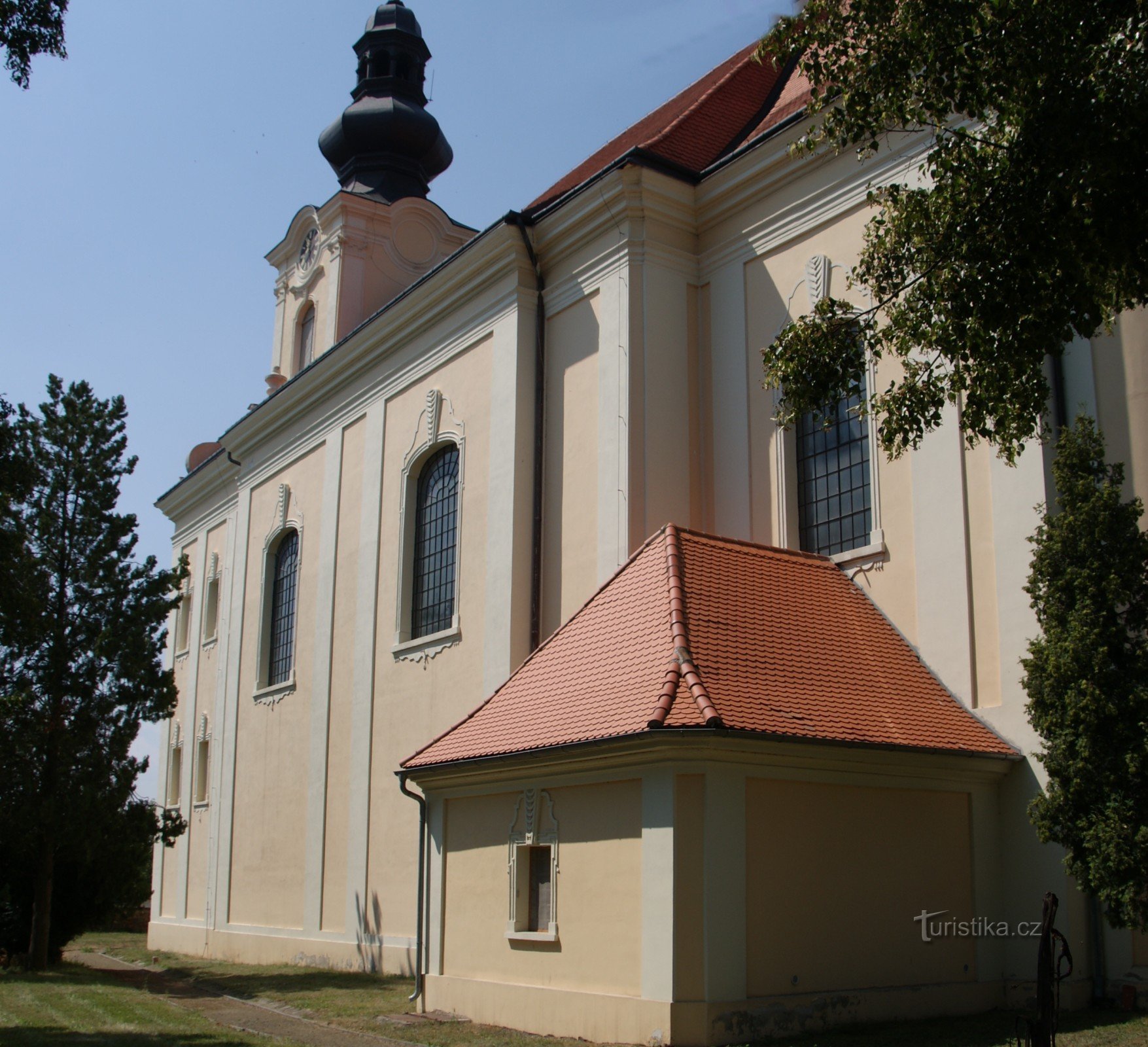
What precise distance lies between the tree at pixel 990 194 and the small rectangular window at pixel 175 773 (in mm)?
24534

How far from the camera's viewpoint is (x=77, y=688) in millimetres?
21016

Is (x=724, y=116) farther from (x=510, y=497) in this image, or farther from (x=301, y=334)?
(x=301, y=334)

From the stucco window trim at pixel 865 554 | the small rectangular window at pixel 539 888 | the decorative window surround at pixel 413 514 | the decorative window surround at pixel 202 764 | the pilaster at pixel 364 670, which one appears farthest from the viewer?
the decorative window surround at pixel 202 764

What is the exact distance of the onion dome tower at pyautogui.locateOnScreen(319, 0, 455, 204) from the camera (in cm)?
3181

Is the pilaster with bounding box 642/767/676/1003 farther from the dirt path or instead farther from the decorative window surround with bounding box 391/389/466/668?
the decorative window surround with bounding box 391/389/466/668

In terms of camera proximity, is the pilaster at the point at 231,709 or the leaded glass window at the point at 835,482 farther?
the pilaster at the point at 231,709

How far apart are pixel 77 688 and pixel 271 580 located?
7.03 metres

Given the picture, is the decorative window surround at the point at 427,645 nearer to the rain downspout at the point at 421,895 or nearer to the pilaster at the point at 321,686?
the pilaster at the point at 321,686

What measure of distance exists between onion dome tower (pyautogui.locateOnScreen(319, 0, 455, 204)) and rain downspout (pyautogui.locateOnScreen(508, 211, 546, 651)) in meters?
12.2

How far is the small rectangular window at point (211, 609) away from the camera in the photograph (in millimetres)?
31625

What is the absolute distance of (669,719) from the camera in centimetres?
1140

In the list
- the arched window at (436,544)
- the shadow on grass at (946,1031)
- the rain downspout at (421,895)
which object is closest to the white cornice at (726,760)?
the rain downspout at (421,895)

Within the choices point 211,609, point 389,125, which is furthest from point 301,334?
point 211,609

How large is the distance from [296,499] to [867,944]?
56.6 feet
